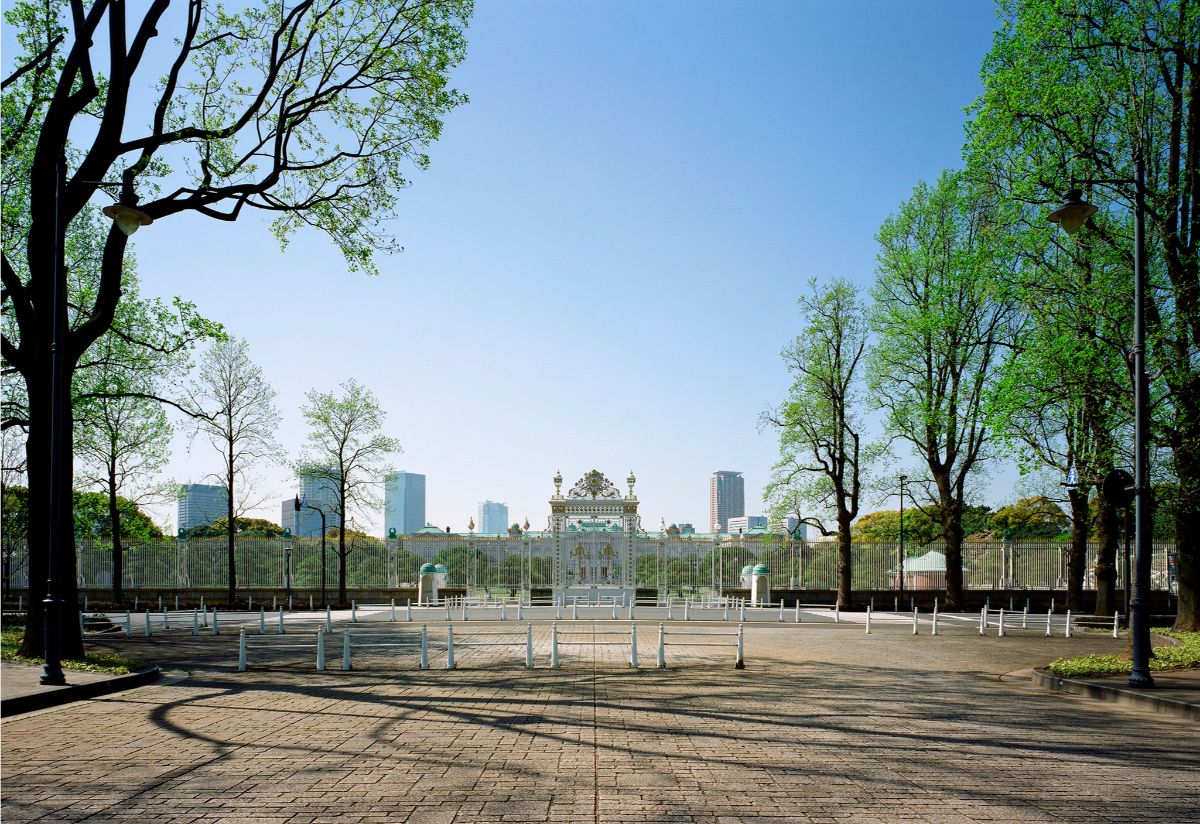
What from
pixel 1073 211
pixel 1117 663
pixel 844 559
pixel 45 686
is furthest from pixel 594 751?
pixel 844 559

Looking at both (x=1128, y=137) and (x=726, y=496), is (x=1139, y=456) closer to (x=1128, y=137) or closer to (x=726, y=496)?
(x=1128, y=137)

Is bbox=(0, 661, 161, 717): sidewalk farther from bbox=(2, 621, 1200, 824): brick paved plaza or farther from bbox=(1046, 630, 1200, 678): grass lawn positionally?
bbox=(1046, 630, 1200, 678): grass lawn

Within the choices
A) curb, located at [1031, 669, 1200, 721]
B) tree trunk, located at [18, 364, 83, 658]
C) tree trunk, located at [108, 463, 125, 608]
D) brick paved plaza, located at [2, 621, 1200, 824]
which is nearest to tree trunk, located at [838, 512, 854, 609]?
curb, located at [1031, 669, 1200, 721]

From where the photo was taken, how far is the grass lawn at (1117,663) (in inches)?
615

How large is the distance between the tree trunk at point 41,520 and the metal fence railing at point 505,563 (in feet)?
82.7

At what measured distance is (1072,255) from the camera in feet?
73.9

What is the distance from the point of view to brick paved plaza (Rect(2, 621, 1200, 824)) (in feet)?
22.9

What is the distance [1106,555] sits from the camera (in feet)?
92.6

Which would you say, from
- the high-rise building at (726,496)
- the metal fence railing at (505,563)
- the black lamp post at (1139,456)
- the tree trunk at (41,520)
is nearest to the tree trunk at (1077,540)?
the metal fence railing at (505,563)

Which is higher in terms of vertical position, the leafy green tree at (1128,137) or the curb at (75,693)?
the leafy green tree at (1128,137)

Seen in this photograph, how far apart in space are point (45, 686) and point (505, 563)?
32.4m

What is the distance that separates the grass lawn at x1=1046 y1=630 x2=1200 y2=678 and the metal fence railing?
26611 millimetres

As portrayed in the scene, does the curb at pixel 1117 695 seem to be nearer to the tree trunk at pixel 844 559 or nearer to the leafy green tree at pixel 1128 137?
the leafy green tree at pixel 1128 137

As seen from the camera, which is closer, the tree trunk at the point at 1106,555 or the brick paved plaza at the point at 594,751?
the brick paved plaza at the point at 594,751
